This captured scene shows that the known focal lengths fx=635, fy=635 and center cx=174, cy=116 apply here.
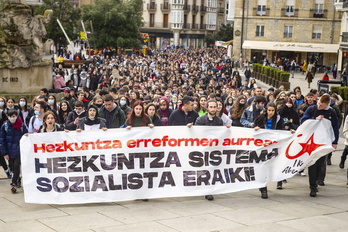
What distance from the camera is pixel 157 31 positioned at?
102000mm

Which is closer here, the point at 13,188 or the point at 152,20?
the point at 13,188

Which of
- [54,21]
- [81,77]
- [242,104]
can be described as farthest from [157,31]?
[242,104]

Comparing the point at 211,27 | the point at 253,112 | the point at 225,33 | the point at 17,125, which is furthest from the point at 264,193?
the point at 211,27

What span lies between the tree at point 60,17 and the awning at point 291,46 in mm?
17545

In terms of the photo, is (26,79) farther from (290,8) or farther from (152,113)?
(290,8)

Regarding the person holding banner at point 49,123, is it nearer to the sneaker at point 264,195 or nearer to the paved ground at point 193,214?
the paved ground at point 193,214

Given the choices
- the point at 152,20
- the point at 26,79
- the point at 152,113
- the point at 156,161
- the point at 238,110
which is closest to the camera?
the point at 156,161

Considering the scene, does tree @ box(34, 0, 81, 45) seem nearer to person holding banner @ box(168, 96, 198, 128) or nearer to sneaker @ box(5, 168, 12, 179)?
sneaker @ box(5, 168, 12, 179)

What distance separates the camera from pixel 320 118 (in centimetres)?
1023

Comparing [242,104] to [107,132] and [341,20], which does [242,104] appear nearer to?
[107,132]

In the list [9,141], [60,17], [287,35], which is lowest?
[9,141]

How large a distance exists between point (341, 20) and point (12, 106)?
50645 millimetres

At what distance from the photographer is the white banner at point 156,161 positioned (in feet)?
30.3

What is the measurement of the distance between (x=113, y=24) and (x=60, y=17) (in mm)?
7667
